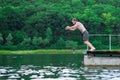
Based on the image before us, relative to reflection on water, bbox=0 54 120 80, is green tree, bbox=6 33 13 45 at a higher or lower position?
lower

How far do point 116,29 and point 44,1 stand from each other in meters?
30.7

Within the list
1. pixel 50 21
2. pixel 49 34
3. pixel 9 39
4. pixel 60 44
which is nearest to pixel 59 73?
pixel 60 44

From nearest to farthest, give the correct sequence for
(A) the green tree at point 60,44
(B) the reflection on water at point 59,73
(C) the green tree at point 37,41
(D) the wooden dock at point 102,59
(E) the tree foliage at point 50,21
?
(B) the reflection on water at point 59,73
(D) the wooden dock at point 102,59
(A) the green tree at point 60,44
(C) the green tree at point 37,41
(E) the tree foliage at point 50,21

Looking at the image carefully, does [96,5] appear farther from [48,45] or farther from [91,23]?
[48,45]

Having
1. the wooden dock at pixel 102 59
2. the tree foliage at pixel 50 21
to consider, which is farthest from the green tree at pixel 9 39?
the wooden dock at pixel 102 59

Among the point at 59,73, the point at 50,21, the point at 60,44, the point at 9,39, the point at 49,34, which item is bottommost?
the point at 60,44

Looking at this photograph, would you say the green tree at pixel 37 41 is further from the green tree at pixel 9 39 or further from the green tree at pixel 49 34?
the green tree at pixel 9 39

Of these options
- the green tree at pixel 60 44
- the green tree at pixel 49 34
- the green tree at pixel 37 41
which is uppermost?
the green tree at pixel 49 34

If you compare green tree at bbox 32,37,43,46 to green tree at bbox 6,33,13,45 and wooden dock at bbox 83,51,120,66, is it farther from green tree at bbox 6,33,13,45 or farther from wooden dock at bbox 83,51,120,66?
wooden dock at bbox 83,51,120,66

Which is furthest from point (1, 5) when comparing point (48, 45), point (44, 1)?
point (48, 45)

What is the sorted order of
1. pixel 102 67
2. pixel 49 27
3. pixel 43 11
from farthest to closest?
pixel 43 11
pixel 49 27
pixel 102 67

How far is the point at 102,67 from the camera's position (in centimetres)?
2722

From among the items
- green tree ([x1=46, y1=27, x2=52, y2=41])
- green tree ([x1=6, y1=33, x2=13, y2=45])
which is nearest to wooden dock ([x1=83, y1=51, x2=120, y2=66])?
green tree ([x1=6, y1=33, x2=13, y2=45])

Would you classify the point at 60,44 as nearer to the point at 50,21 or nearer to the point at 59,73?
the point at 50,21
